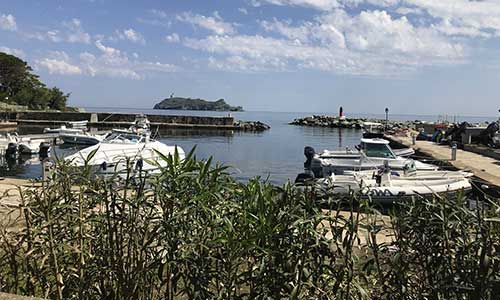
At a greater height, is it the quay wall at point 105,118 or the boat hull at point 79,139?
the quay wall at point 105,118

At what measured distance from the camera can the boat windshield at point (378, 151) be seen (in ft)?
61.0

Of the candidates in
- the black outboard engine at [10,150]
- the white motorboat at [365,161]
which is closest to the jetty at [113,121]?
the black outboard engine at [10,150]

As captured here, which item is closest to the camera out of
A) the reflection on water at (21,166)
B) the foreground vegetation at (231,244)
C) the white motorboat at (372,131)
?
the foreground vegetation at (231,244)

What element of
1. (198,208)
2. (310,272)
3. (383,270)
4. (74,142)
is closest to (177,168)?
(198,208)

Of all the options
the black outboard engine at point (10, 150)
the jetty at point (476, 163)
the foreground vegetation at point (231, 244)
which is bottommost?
the black outboard engine at point (10, 150)

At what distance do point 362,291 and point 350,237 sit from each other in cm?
26

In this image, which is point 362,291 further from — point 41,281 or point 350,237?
point 41,281

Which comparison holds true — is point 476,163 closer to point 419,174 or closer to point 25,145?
point 419,174

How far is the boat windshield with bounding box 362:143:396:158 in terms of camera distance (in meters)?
18.6

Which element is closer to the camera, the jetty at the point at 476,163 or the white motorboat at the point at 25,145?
the jetty at the point at 476,163

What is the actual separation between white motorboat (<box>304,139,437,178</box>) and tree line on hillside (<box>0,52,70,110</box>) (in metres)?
71.2

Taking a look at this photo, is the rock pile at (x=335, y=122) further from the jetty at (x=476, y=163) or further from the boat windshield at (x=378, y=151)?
the boat windshield at (x=378, y=151)

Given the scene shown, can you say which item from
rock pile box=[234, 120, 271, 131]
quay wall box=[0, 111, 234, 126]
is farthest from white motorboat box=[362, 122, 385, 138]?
quay wall box=[0, 111, 234, 126]

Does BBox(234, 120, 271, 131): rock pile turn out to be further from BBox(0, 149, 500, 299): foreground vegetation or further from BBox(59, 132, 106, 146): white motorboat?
BBox(0, 149, 500, 299): foreground vegetation
